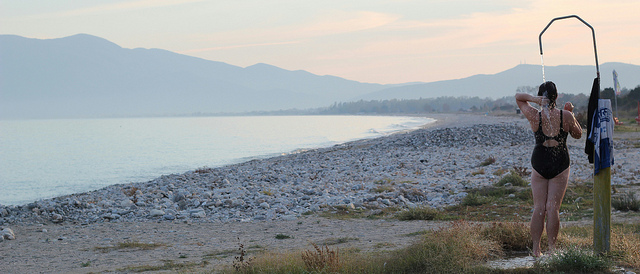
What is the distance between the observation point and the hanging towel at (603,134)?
237 inches

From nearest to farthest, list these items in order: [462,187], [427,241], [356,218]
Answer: [427,241], [356,218], [462,187]

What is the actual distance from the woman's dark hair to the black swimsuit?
0.61 ft

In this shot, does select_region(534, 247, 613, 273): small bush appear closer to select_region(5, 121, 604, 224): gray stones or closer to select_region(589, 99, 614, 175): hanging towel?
select_region(589, 99, 614, 175): hanging towel

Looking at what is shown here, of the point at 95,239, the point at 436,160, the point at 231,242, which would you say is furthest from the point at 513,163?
the point at 95,239

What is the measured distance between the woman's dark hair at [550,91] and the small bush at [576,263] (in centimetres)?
164

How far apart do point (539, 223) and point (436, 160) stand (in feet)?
51.5

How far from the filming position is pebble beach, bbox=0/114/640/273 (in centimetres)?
949

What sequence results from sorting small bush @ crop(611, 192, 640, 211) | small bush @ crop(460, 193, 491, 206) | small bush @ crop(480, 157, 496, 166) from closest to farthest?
small bush @ crop(611, 192, 640, 211), small bush @ crop(460, 193, 491, 206), small bush @ crop(480, 157, 496, 166)

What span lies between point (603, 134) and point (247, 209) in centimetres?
895

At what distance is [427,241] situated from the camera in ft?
22.1

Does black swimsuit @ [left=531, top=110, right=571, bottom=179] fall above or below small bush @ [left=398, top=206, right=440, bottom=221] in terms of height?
above

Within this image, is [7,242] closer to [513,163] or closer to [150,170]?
[513,163]

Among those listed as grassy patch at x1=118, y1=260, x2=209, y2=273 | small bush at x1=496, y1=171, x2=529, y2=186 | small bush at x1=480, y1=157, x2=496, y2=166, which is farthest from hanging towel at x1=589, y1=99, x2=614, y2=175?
small bush at x1=480, y1=157, x2=496, y2=166

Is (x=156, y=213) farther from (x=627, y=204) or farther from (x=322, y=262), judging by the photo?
(x=627, y=204)
